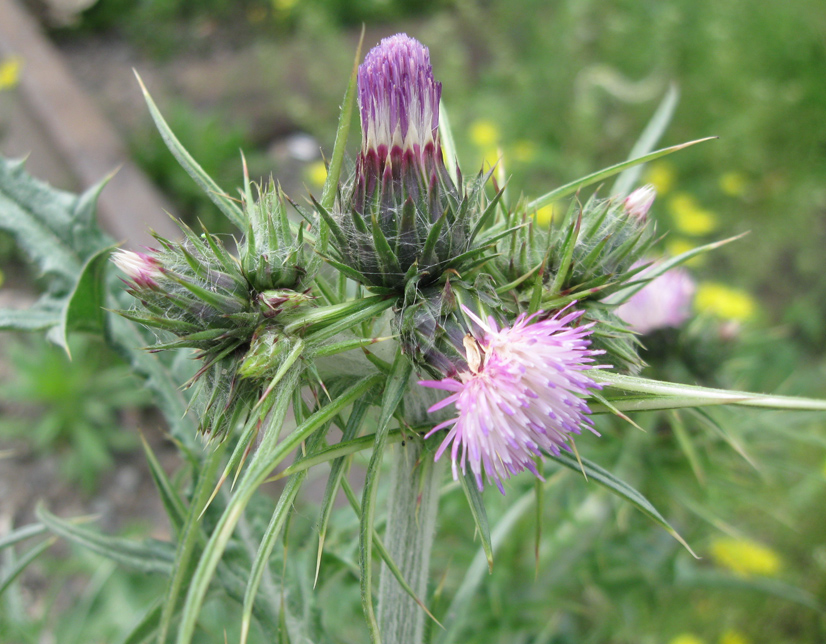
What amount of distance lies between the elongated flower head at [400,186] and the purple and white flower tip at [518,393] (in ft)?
0.52

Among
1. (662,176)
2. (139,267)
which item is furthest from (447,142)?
(662,176)

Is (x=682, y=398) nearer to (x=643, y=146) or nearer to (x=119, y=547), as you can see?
(x=643, y=146)

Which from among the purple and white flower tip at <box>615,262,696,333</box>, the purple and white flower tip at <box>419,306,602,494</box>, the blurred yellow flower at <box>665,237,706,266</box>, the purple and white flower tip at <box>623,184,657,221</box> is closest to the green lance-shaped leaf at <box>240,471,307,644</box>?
the purple and white flower tip at <box>419,306,602,494</box>

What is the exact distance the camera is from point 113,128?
5.18m

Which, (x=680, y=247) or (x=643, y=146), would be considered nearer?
(x=643, y=146)

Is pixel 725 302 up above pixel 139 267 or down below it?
below

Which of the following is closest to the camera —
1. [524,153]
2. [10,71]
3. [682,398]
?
[682,398]

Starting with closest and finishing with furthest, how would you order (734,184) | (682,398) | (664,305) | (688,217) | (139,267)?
1. (682,398)
2. (139,267)
3. (664,305)
4. (688,217)
5. (734,184)

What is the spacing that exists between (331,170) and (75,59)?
6569 millimetres

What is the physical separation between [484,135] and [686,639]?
10.9 ft

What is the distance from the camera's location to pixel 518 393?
36.2 inches

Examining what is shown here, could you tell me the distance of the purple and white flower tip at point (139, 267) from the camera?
1015 millimetres

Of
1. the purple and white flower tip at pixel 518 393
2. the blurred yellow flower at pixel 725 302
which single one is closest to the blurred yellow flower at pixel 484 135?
the blurred yellow flower at pixel 725 302

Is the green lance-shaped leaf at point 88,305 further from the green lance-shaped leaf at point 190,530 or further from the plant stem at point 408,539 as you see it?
the plant stem at point 408,539
